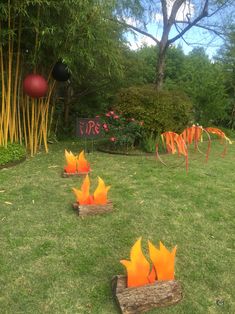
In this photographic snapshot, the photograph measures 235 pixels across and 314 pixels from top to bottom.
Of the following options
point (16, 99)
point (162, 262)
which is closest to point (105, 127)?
point (16, 99)

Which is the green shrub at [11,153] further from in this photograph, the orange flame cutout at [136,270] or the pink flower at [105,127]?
the orange flame cutout at [136,270]

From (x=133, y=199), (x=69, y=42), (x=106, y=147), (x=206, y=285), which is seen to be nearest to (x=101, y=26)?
(x=69, y=42)

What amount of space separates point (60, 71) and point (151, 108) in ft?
5.91

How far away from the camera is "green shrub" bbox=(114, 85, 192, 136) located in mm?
6766

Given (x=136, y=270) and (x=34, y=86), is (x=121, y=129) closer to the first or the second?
A: (x=34, y=86)

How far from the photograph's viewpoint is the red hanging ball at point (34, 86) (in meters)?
5.89

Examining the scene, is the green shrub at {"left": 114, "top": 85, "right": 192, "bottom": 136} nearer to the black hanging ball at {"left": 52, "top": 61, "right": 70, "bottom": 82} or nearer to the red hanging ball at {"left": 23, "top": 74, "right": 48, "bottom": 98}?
the black hanging ball at {"left": 52, "top": 61, "right": 70, "bottom": 82}

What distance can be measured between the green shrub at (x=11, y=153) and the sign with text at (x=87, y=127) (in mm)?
960

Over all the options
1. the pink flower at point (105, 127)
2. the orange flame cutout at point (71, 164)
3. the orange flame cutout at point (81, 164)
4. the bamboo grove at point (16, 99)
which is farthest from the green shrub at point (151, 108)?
the orange flame cutout at point (71, 164)

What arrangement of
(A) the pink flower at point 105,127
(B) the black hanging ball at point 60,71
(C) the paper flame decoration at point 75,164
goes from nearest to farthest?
1. (C) the paper flame decoration at point 75,164
2. (B) the black hanging ball at point 60,71
3. (A) the pink flower at point 105,127

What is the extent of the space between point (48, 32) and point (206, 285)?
4.32 metres

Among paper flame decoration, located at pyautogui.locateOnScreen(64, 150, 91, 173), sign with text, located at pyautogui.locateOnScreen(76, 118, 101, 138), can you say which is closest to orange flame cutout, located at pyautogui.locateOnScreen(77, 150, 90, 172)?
paper flame decoration, located at pyautogui.locateOnScreen(64, 150, 91, 173)

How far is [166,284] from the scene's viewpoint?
2193mm

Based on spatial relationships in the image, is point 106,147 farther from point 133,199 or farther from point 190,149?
point 133,199
